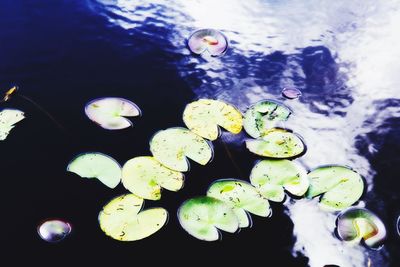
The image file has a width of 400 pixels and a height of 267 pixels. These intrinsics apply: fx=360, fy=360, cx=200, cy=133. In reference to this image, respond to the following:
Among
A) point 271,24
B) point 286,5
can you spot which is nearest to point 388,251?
point 271,24

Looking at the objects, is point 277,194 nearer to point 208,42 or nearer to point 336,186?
point 336,186

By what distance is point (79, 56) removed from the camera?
2969 millimetres

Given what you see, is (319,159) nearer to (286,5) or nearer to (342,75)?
(342,75)

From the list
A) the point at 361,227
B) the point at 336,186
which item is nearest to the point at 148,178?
the point at 336,186

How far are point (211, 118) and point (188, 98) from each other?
32 centimetres

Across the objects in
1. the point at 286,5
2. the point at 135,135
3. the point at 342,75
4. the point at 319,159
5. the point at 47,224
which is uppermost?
the point at 286,5

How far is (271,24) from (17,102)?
7.30ft

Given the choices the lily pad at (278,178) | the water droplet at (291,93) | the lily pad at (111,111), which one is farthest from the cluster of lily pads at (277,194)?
the lily pad at (111,111)

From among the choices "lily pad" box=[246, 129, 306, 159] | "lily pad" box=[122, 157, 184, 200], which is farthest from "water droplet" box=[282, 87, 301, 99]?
"lily pad" box=[122, 157, 184, 200]

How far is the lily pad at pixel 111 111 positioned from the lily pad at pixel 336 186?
1241mm

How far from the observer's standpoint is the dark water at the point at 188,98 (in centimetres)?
184

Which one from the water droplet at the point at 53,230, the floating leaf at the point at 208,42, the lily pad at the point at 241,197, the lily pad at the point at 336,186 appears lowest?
the water droplet at the point at 53,230

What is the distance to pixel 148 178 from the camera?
2.06 metres

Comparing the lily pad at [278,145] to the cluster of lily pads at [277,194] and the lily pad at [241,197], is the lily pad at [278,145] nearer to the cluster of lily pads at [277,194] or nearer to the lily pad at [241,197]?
the cluster of lily pads at [277,194]
